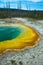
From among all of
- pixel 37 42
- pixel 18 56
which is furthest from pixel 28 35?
pixel 18 56

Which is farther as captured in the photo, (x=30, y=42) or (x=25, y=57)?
(x=30, y=42)

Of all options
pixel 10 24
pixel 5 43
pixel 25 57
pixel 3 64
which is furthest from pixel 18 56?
pixel 10 24

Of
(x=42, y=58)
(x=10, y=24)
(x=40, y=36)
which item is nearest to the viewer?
(x=42, y=58)

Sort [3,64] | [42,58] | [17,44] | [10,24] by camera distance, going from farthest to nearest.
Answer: [10,24] → [17,44] → [42,58] → [3,64]

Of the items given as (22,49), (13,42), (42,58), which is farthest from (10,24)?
(42,58)

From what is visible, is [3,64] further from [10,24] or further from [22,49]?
[10,24]

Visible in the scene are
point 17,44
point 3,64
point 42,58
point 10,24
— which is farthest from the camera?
point 10,24

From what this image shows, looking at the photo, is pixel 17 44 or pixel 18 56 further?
pixel 17 44

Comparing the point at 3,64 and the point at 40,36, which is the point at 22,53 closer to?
the point at 3,64

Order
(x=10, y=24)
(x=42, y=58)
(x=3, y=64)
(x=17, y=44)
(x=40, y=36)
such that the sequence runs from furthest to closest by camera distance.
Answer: (x=10, y=24) < (x=40, y=36) < (x=17, y=44) < (x=42, y=58) < (x=3, y=64)
